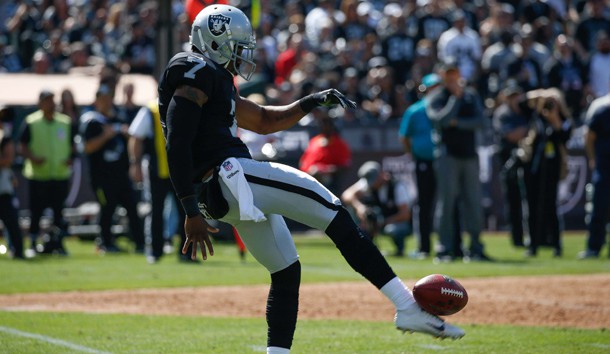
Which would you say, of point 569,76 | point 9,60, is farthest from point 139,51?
point 569,76

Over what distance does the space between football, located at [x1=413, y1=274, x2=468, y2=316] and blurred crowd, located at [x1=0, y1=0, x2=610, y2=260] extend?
1020cm

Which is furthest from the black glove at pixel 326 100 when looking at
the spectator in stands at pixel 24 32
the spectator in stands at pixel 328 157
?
the spectator in stands at pixel 24 32

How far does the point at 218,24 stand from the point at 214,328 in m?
3.27

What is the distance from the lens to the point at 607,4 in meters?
23.2

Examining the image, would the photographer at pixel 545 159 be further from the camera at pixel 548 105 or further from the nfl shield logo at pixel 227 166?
the nfl shield logo at pixel 227 166

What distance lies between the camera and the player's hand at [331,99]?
649 centimetres

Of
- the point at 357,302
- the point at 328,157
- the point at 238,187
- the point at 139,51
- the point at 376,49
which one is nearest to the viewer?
the point at 238,187

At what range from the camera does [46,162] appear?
15555 mm

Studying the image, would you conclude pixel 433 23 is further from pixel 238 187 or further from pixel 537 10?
pixel 238 187

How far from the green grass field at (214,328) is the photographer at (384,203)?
1.57 meters

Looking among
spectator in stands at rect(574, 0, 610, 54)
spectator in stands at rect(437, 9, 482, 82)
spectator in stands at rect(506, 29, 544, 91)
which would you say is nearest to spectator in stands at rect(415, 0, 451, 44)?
spectator in stands at rect(437, 9, 482, 82)

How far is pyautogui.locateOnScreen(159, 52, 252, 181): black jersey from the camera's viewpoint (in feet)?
19.9

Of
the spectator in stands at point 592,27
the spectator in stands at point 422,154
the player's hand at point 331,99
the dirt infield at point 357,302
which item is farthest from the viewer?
the spectator in stands at point 592,27

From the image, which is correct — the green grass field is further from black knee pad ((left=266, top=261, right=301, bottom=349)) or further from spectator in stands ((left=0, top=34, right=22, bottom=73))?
spectator in stands ((left=0, top=34, right=22, bottom=73))
